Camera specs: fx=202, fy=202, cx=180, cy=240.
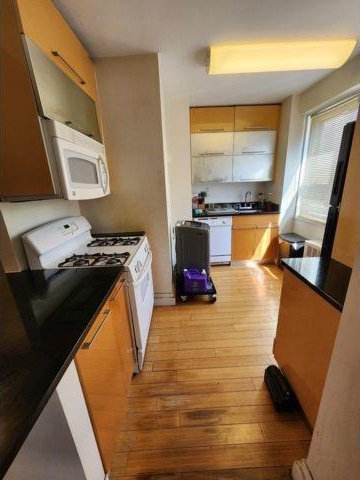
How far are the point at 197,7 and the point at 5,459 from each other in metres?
2.10

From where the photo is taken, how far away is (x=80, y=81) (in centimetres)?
142

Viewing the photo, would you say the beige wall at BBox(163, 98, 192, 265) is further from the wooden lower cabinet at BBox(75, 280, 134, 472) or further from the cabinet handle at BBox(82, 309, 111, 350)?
the cabinet handle at BBox(82, 309, 111, 350)

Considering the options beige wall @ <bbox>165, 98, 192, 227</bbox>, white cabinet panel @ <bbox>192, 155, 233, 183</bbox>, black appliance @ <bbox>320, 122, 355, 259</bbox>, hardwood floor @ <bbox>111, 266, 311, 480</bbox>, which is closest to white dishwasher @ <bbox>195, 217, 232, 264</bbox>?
beige wall @ <bbox>165, 98, 192, 227</bbox>

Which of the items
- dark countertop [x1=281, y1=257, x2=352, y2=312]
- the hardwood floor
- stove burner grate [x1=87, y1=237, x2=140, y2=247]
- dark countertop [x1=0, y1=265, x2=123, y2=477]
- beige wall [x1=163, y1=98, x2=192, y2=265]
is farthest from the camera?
beige wall [x1=163, y1=98, x2=192, y2=265]

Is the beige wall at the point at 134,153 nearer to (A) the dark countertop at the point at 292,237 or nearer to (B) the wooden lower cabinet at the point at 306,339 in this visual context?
(B) the wooden lower cabinet at the point at 306,339

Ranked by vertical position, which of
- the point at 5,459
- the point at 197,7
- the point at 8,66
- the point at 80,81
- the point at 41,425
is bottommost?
the point at 41,425

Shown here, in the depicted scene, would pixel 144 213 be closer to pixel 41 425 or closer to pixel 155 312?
pixel 155 312

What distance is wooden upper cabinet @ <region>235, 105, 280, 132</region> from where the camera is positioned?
2949mm

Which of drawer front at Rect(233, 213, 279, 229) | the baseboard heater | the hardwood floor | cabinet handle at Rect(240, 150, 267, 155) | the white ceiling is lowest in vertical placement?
the hardwood floor

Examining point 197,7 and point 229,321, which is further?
point 229,321

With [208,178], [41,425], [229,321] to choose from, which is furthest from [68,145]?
[208,178]

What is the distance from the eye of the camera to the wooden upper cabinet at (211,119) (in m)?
2.96

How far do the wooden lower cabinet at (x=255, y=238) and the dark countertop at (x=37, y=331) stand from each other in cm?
234

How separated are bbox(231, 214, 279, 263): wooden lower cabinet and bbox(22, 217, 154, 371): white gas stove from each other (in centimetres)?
178
